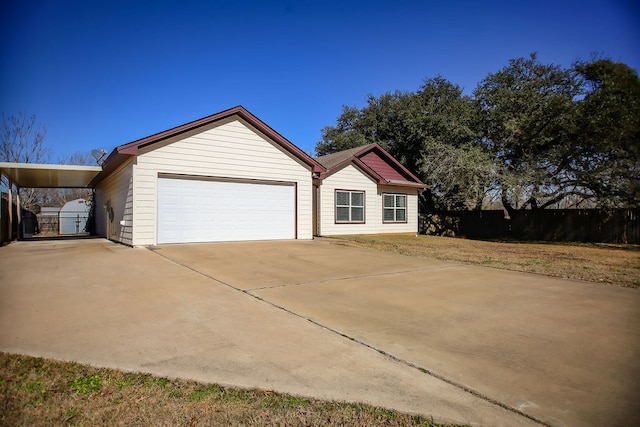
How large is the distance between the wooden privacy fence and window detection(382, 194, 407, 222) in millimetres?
5434

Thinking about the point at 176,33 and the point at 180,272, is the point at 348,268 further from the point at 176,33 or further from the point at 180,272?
the point at 176,33

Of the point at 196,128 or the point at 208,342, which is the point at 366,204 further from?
the point at 208,342

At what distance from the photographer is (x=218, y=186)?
45.7ft

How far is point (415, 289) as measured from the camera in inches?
265

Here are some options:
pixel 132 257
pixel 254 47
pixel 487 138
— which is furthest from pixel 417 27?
pixel 487 138

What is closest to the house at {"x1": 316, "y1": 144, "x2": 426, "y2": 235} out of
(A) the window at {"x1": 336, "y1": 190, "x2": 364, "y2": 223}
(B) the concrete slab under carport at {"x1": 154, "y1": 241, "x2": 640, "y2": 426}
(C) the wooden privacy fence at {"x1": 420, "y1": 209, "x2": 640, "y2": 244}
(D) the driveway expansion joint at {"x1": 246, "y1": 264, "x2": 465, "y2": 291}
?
(A) the window at {"x1": 336, "y1": 190, "x2": 364, "y2": 223}

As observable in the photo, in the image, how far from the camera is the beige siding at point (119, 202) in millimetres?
12711

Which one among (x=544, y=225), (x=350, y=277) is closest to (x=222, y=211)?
(x=350, y=277)

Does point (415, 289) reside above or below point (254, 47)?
below

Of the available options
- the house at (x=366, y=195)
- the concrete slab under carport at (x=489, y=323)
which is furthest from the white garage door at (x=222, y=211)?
the concrete slab under carport at (x=489, y=323)

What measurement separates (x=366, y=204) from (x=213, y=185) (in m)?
8.71

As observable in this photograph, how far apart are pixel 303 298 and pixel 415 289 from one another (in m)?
2.11

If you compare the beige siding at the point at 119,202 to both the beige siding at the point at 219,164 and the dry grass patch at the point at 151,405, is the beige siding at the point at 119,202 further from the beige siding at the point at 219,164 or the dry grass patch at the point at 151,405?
Result: the dry grass patch at the point at 151,405

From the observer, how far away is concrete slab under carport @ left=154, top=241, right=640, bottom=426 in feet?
10.1
